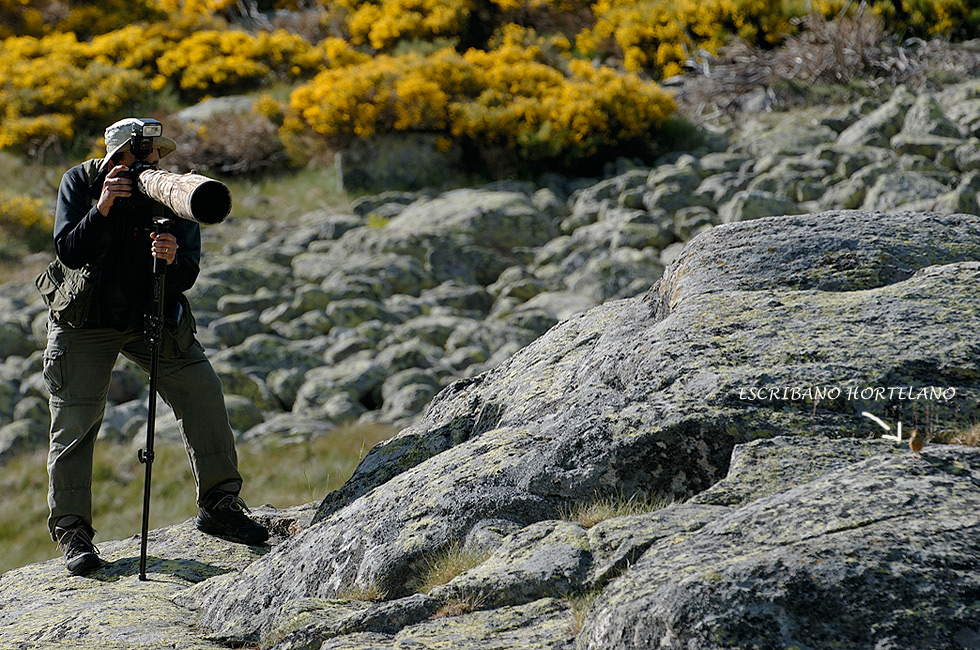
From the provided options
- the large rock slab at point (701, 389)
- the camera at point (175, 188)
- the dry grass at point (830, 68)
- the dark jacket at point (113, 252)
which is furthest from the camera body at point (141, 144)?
the dry grass at point (830, 68)

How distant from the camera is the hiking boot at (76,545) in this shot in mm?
4598

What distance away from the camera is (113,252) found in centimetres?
481

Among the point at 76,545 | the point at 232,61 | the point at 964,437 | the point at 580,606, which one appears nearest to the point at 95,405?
the point at 76,545

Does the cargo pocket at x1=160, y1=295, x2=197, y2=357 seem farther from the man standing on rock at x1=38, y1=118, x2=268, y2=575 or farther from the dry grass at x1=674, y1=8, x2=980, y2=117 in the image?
the dry grass at x1=674, y1=8, x2=980, y2=117

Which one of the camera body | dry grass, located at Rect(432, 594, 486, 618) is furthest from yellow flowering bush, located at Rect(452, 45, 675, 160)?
dry grass, located at Rect(432, 594, 486, 618)

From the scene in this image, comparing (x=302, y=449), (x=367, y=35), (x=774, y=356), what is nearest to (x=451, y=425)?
(x=774, y=356)

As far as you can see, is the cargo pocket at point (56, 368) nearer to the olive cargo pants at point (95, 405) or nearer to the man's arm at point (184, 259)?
the olive cargo pants at point (95, 405)

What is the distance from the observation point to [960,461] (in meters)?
2.54

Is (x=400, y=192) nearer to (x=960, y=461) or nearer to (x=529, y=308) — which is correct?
(x=529, y=308)

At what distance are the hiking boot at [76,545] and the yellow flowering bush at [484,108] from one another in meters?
11.9

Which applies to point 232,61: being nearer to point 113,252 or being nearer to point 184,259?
point 184,259

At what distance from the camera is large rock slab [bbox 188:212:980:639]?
123 inches

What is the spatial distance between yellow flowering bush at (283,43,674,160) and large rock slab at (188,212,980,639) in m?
11.7

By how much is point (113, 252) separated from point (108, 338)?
0.48 metres
